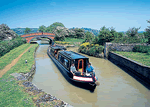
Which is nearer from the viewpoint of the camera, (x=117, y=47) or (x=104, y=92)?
(x=104, y=92)

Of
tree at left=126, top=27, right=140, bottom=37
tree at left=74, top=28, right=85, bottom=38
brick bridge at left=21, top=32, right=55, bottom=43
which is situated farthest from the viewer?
tree at left=74, top=28, right=85, bottom=38

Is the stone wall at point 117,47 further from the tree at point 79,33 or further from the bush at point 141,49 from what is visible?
the tree at point 79,33

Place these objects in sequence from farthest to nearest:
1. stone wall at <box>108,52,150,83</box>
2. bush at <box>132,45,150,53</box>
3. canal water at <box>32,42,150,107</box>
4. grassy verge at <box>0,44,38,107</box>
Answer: bush at <box>132,45,150,53</box> → stone wall at <box>108,52,150,83</box> → canal water at <box>32,42,150,107</box> → grassy verge at <box>0,44,38,107</box>

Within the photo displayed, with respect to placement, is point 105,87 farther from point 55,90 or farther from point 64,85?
point 55,90

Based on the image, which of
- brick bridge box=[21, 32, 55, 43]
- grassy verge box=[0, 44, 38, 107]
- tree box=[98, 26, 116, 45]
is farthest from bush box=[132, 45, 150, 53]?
brick bridge box=[21, 32, 55, 43]

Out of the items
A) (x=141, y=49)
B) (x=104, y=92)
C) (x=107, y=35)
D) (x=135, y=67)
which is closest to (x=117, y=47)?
(x=141, y=49)

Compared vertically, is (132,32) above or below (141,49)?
above

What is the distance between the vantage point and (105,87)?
314 inches

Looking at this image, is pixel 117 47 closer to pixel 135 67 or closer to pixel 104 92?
pixel 135 67

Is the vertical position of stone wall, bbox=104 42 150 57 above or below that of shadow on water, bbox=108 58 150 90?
above

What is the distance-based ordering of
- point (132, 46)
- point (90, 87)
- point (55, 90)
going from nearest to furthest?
point (90, 87)
point (55, 90)
point (132, 46)

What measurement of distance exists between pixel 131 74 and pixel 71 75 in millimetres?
6488

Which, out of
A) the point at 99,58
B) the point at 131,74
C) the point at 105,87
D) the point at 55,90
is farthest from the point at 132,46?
the point at 55,90

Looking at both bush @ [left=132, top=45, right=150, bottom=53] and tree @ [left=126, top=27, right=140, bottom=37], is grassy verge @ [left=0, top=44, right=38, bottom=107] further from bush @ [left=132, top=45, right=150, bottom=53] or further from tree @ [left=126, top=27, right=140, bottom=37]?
tree @ [left=126, top=27, right=140, bottom=37]
